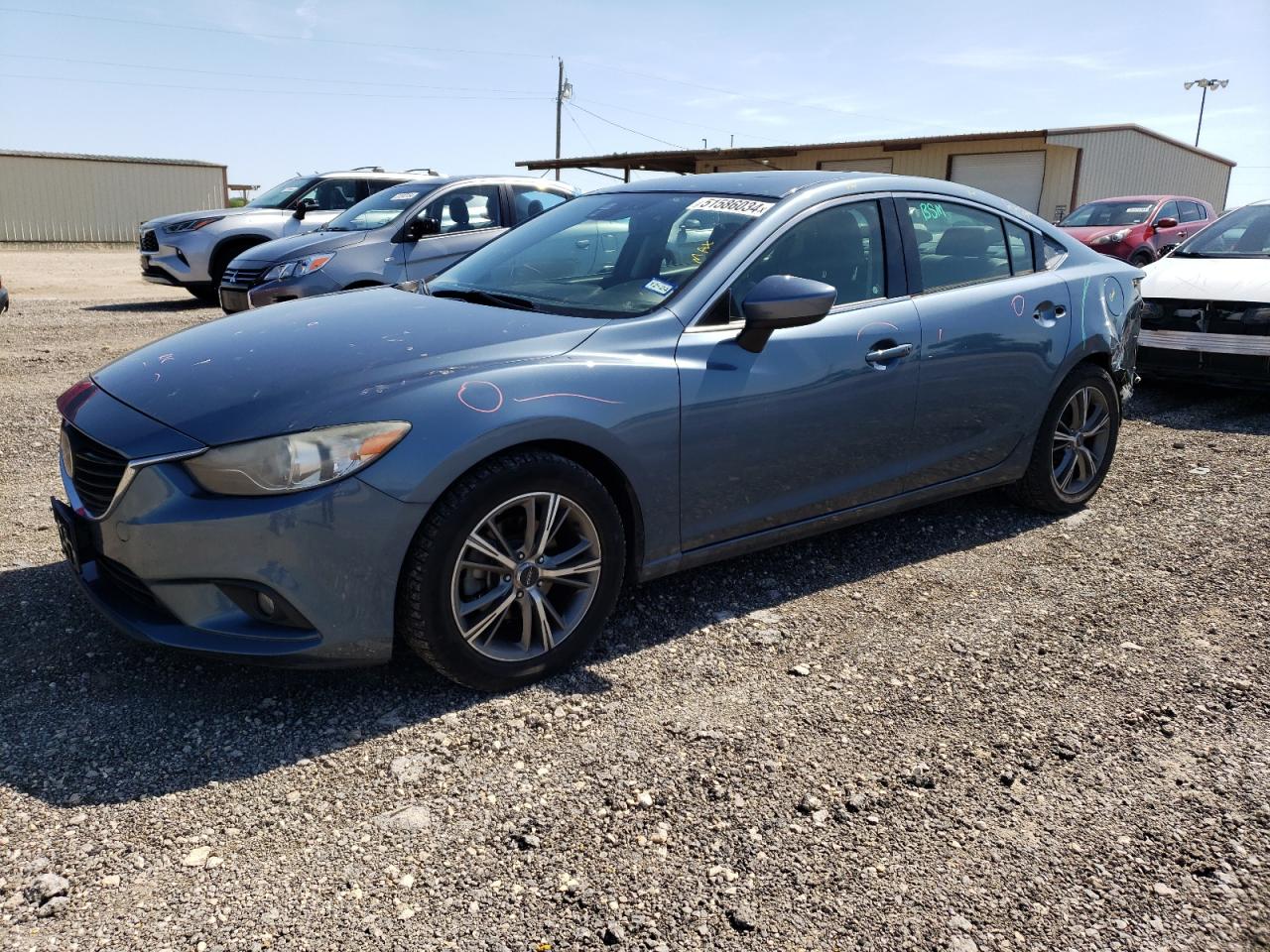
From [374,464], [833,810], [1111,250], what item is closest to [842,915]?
[833,810]

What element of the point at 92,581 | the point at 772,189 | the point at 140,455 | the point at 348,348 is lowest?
the point at 92,581

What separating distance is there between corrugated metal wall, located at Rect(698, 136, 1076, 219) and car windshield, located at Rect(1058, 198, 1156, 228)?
7.01 meters

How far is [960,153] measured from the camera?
25.8m

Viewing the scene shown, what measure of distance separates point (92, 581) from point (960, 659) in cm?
283

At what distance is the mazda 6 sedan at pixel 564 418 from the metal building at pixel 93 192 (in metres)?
29.6

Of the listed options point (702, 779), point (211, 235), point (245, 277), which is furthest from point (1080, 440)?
point (211, 235)

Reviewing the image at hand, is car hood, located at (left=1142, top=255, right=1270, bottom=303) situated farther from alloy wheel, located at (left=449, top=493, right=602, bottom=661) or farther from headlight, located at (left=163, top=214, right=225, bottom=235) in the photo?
headlight, located at (left=163, top=214, right=225, bottom=235)

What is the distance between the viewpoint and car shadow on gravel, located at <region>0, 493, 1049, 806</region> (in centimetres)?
276

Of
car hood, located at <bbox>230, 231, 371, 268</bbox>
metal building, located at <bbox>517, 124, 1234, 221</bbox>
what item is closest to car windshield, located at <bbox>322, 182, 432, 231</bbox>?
car hood, located at <bbox>230, 231, 371, 268</bbox>

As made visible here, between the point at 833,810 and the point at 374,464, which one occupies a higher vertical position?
the point at 374,464

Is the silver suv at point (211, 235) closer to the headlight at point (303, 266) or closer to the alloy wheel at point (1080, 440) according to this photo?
the headlight at point (303, 266)

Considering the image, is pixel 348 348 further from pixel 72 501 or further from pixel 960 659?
pixel 960 659

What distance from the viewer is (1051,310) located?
186 inches

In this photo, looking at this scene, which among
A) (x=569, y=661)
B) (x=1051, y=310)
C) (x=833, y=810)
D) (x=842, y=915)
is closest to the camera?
(x=842, y=915)
